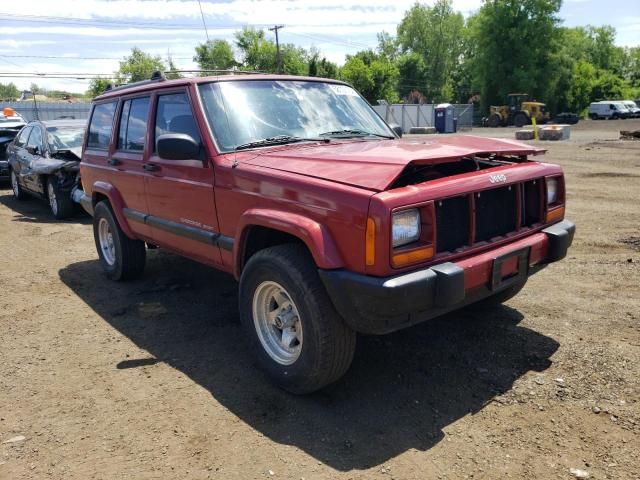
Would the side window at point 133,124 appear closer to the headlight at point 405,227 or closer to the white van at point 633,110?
the headlight at point 405,227

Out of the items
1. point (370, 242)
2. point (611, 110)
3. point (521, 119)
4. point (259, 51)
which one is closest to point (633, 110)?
point (611, 110)

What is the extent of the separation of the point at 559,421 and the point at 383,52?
9776 cm

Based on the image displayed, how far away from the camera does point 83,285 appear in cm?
592

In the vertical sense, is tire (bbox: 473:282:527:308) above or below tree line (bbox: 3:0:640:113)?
below

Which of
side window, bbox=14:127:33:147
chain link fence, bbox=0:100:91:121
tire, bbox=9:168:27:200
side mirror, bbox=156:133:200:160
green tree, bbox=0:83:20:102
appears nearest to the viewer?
side mirror, bbox=156:133:200:160

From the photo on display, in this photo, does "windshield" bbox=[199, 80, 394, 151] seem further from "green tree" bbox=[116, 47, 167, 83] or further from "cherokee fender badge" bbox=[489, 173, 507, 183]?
"green tree" bbox=[116, 47, 167, 83]

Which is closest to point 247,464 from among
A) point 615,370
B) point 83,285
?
point 615,370

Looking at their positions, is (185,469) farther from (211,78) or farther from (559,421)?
(211,78)

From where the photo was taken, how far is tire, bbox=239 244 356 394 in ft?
10.2

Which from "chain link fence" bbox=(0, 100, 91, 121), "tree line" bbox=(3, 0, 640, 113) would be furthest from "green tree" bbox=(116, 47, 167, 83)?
"chain link fence" bbox=(0, 100, 91, 121)

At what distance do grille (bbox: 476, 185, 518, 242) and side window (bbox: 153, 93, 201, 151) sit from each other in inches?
82.3

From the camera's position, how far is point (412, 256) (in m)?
2.94

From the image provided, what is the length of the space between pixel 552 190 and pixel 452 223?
1189 mm

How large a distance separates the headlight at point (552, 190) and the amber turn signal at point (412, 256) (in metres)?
1.41
